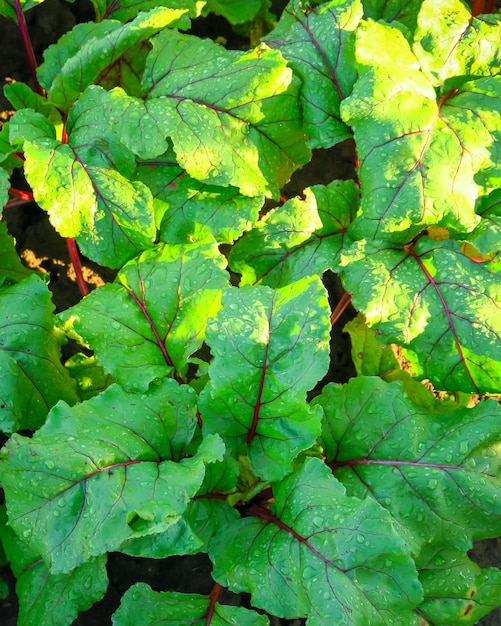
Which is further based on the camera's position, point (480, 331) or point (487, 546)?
point (487, 546)

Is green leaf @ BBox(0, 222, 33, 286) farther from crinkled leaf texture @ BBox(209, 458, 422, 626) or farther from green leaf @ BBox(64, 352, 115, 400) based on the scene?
crinkled leaf texture @ BBox(209, 458, 422, 626)

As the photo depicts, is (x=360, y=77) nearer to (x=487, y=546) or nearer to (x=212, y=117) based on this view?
(x=212, y=117)

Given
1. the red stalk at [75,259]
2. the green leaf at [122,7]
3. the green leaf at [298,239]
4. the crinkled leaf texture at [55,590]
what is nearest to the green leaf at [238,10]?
the green leaf at [122,7]

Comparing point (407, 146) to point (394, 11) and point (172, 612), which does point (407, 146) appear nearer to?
point (394, 11)

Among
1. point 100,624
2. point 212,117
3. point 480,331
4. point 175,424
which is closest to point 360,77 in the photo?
point 212,117

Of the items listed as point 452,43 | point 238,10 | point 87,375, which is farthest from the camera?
point 238,10

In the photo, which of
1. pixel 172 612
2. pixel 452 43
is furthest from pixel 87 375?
pixel 452 43

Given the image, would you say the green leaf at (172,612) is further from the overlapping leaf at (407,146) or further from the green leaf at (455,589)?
the overlapping leaf at (407,146)
